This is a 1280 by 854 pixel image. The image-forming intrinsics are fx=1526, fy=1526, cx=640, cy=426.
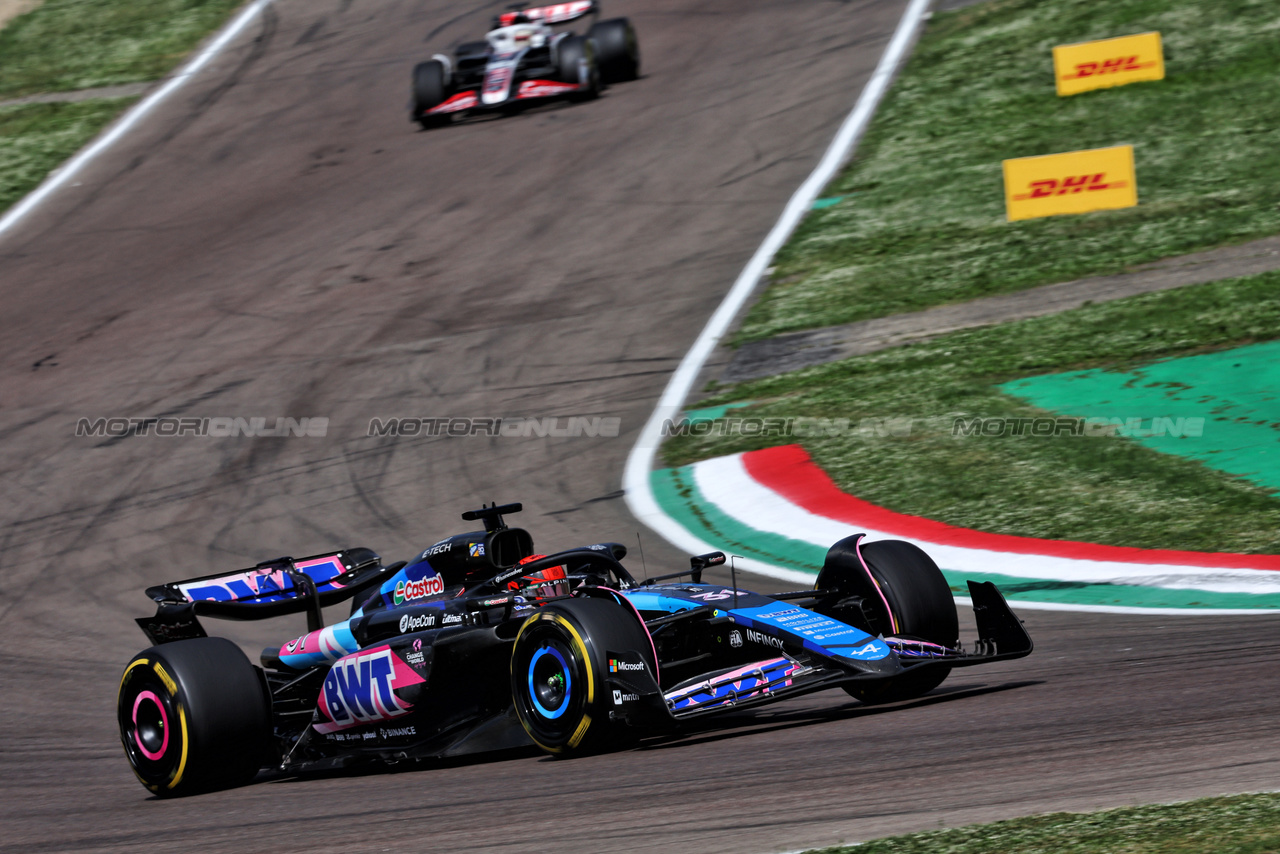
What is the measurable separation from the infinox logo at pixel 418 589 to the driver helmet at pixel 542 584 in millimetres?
386

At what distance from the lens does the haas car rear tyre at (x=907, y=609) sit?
6301 mm

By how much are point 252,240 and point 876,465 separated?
10.7m

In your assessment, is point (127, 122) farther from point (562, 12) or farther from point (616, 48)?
Answer: point (616, 48)

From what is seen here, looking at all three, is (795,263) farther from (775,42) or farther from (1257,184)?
(775,42)

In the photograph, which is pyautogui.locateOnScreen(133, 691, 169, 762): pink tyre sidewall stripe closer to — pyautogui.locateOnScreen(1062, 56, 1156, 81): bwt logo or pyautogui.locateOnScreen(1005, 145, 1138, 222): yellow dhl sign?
pyautogui.locateOnScreen(1005, 145, 1138, 222): yellow dhl sign

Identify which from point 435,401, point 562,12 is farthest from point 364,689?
point 562,12

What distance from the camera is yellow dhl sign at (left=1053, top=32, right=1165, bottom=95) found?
18984 mm

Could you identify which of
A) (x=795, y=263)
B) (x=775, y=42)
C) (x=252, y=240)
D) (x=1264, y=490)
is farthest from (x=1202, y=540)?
(x=775, y=42)

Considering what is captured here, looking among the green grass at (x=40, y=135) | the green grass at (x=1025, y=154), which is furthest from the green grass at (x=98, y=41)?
the green grass at (x=1025, y=154)

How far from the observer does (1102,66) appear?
19.1 meters

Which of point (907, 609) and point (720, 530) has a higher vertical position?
point (907, 609)

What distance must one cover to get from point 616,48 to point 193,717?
17940mm

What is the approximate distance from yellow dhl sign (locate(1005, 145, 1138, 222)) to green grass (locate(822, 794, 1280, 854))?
12174mm

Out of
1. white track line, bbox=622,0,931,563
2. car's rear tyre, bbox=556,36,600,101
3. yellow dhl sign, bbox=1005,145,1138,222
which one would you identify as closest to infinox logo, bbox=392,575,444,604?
white track line, bbox=622,0,931,563
